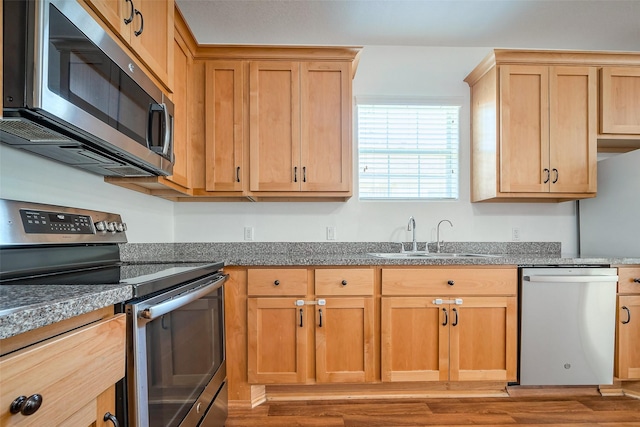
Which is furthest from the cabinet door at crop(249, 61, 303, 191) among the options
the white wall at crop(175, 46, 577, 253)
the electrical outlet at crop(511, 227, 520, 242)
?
the electrical outlet at crop(511, 227, 520, 242)

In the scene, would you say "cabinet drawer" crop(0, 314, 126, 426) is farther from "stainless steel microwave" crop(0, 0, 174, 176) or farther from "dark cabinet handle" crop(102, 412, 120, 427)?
"stainless steel microwave" crop(0, 0, 174, 176)

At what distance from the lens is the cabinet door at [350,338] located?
80.1 inches

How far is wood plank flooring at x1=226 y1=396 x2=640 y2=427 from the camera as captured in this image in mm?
1868

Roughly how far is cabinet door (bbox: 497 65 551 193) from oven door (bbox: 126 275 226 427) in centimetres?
207

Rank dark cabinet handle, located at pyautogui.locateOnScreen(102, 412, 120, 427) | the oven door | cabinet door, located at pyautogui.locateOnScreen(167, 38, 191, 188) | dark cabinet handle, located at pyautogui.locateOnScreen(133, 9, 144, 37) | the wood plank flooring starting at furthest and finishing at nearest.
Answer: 1. cabinet door, located at pyautogui.locateOnScreen(167, 38, 191, 188)
2. the wood plank flooring
3. dark cabinet handle, located at pyautogui.locateOnScreen(133, 9, 144, 37)
4. the oven door
5. dark cabinet handle, located at pyautogui.locateOnScreen(102, 412, 120, 427)

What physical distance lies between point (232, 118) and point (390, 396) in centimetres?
210

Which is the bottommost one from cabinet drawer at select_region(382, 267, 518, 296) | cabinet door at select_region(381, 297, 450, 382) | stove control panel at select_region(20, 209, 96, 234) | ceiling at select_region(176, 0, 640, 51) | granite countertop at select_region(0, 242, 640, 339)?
cabinet door at select_region(381, 297, 450, 382)

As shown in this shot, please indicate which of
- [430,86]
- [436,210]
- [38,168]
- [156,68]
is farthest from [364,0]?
[38,168]

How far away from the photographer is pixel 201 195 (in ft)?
7.61

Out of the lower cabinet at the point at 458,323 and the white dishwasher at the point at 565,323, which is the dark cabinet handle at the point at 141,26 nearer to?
the lower cabinet at the point at 458,323

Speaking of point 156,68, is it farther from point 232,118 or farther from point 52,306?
point 52,306

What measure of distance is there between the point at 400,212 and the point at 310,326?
3.86 feet

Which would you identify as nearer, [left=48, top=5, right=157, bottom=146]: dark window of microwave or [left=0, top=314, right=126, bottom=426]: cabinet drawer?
[left=0, top=314, right=126, bottom=426]: cabinet drawer

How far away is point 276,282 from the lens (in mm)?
2018
